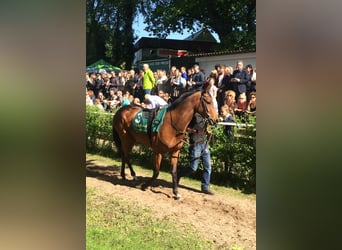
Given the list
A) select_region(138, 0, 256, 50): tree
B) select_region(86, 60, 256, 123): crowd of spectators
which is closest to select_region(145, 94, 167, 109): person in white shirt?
select_region(86, 60, 256, 123): crowd of spectators

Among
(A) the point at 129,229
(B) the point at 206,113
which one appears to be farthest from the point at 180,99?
(A) the point at 129,229

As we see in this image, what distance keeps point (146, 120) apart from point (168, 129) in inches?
7.9

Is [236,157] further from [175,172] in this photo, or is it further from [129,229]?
[129,229]

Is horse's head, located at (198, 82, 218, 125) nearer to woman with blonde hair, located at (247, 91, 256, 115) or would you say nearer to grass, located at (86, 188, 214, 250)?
woman with blonde hair, located at (247, 91, 256, 115)

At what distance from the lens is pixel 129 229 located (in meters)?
2.76

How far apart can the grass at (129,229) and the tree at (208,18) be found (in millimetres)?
1190

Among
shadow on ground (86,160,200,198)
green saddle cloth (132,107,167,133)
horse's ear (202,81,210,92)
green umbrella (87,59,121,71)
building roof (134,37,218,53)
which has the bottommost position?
shadow on ground (86,160,200,198)

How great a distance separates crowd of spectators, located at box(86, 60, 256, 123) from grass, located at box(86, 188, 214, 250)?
71 cm

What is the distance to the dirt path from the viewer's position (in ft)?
7.66

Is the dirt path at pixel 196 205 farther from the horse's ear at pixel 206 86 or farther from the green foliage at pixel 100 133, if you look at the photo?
the horse's ear at pixel 206 86

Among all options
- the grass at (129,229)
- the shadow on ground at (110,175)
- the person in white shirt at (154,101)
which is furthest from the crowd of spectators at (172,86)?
the grass at (129,229)
